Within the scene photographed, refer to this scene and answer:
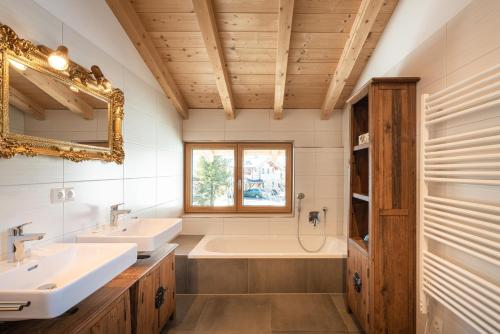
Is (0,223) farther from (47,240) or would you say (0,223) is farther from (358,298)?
(358,298)

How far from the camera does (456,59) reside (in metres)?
1.56

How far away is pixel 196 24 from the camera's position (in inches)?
95.7

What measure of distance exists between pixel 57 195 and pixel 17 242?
0.39 metres

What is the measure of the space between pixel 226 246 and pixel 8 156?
8.71 ft

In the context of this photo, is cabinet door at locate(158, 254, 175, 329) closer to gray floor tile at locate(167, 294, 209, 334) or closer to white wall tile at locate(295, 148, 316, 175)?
gray floor tile at locate(167, 294, 209, 334)

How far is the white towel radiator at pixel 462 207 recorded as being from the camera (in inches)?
47.6

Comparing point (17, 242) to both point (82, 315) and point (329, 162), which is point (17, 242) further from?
point (329, 162)

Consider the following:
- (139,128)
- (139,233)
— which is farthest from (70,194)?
(139,128)

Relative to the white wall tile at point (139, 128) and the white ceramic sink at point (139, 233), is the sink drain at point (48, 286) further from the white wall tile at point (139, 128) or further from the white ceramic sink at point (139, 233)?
the white wall tile at point (139, 128)

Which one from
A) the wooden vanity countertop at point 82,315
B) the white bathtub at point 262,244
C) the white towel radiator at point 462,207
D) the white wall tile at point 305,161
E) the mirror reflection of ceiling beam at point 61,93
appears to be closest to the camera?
the wooden vanity countertop at point 82,315

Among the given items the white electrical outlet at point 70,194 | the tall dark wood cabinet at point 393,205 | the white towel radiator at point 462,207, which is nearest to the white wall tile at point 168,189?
the white electrical outlet at point 70,194

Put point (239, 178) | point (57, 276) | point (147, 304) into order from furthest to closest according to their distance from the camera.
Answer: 1. point (239, 178)
2. point (147, 304)
3. point (57, 276)

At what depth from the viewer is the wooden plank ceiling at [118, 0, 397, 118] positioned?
228 centimetres

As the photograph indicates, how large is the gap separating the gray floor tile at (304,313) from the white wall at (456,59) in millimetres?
729
